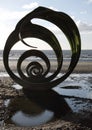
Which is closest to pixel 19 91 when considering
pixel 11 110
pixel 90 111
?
pixel 11 110

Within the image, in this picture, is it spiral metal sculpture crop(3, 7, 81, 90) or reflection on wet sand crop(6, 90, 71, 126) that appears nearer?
reflection on wet sand crop(6, 90, 71, 126)

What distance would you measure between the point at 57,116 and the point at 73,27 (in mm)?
7822

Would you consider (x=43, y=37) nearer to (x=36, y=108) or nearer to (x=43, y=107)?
(x=43, y=107)

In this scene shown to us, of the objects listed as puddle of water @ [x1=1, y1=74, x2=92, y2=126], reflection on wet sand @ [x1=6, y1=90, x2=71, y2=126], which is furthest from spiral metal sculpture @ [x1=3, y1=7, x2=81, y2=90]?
reflection on wet sand @ [x1=6, y1=90, x2=71, y2=126]

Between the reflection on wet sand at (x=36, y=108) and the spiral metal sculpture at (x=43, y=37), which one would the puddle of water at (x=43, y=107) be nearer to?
the reflection on wet sand at (x=36, y=108)

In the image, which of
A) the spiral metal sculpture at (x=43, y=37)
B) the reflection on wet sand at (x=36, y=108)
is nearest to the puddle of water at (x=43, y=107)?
the reflection on wet sand at (x=36, y=108)

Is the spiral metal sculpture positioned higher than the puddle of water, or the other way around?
the spiral metal sculpture

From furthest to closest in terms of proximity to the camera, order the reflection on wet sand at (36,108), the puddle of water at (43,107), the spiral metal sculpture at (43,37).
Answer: the spiral metal sculpture at (43,37) → the puddle of water at (43,107) → the reflection on wet sand at (36,108)

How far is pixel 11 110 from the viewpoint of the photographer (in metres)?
16.8

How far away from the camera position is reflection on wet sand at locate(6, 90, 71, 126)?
15105mm

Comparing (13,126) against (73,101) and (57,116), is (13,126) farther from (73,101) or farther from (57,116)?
(73,101)

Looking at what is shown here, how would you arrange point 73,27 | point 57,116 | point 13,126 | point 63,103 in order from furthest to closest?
point 73,27
point 63,103
point 57,116
point 13,126

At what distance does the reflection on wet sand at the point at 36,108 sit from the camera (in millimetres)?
15105

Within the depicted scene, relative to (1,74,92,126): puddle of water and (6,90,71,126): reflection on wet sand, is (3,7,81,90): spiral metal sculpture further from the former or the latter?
(6,90,71,126): reflection on wet sand
